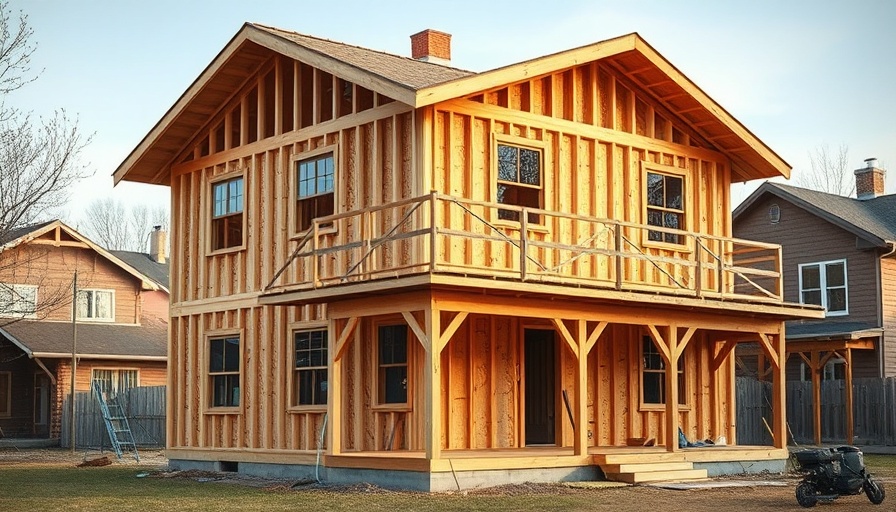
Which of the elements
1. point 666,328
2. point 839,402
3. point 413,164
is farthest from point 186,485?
point 839,402

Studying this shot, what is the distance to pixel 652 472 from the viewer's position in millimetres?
20766

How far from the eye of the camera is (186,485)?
2197 cm

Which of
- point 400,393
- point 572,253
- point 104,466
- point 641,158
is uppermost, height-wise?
point 641,158

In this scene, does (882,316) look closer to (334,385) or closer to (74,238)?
(334,385)

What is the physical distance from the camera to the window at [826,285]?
37.5 meters

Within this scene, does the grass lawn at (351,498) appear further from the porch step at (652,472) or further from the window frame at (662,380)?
the window frame at (662,380)

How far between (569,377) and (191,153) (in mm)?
9546

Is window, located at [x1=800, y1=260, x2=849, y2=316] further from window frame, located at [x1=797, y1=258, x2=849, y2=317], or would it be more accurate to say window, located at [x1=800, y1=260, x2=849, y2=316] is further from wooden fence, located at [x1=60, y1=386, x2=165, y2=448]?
wooden fence, located at [x1=60, y1=386, x2=165, y2=448]

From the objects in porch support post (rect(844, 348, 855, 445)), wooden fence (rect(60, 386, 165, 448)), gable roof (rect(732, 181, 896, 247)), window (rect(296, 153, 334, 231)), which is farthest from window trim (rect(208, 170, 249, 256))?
gable roof (rect(732, 181, 896, 247))

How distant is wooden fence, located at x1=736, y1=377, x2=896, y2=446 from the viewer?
34.6m

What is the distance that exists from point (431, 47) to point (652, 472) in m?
10.0

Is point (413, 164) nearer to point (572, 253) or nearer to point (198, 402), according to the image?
point (572, 253)

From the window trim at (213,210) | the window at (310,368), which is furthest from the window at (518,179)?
the window trim at (213,210)

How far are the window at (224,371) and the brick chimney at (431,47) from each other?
6879 millimetres
